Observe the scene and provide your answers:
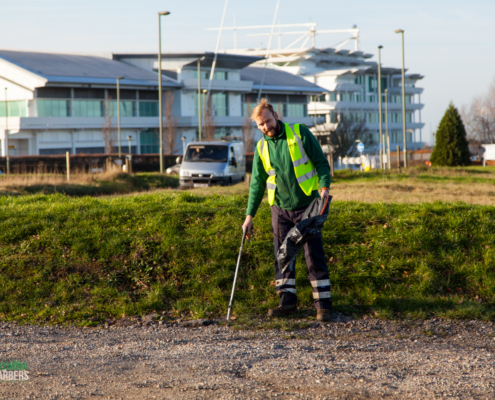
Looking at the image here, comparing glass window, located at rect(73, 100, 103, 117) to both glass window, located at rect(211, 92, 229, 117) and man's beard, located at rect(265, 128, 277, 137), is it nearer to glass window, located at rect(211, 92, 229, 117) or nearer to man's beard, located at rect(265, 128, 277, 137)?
glass window, located at rect(211, 92, 229, 117)

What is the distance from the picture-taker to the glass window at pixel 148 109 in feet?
228

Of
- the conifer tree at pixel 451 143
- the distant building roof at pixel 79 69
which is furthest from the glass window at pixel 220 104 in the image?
the conifer tree at pixel 451 143

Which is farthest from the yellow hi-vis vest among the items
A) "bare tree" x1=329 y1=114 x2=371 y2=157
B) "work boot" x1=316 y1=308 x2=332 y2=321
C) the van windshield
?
"bare tree" x1=329 y1=114 x2=371 y2=157

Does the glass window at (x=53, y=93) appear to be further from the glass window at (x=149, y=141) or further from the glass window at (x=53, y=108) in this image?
the glass window at (x=149, y=141)

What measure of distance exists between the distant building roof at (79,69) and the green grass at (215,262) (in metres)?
54.6

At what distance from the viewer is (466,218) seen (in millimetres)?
8508

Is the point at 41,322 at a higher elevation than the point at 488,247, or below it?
below

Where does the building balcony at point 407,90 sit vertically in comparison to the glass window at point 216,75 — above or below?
above

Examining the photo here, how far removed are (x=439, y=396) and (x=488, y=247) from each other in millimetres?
4266

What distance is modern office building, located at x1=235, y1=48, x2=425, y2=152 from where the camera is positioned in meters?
Result: 101

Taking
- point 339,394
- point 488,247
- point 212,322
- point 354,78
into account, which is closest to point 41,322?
point 212,322

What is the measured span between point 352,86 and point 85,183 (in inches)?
3262

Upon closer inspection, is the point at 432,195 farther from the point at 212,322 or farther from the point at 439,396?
the point at 439,396

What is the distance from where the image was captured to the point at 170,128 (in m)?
66.8
